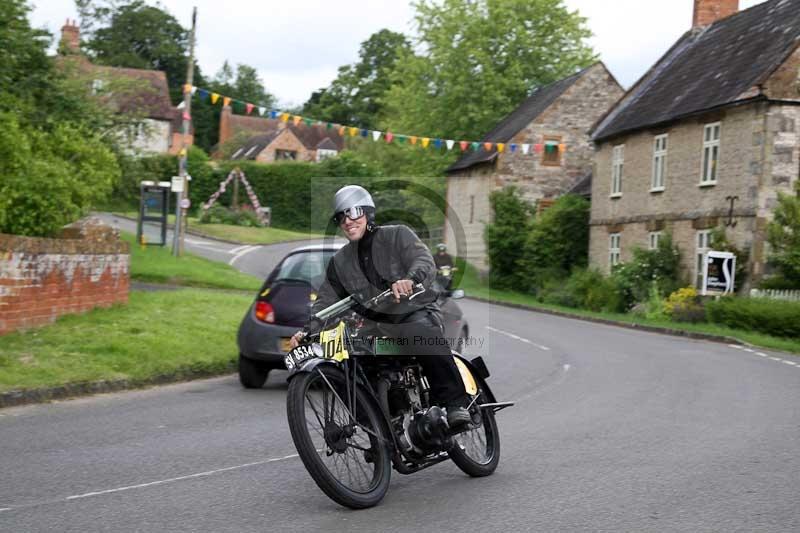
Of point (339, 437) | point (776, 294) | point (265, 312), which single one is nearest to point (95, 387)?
point (265, 312)

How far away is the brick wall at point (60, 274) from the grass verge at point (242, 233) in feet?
116

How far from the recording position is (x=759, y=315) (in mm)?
22938

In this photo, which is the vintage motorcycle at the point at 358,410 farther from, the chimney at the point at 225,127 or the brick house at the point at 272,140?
the chimney at the point at 225,127

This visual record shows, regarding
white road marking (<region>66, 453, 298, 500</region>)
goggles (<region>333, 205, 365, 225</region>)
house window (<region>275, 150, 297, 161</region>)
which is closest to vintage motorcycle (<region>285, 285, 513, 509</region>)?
goggles (<region>333, 205, 365, 225</region>)

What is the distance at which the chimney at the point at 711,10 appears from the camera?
37625mm

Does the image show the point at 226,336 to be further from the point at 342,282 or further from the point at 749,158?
the point at 749,158

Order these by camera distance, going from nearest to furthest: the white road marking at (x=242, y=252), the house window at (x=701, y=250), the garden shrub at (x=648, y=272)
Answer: the house window at (x=701, y=250) < the garden shrub at (x=648, y=272) < the white road marking at (x=242, y=252)

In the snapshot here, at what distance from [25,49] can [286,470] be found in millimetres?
15166

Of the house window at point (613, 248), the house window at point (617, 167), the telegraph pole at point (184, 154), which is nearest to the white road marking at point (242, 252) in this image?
the telegraph pole at point (184, 154)

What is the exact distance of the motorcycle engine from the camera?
6207 mm

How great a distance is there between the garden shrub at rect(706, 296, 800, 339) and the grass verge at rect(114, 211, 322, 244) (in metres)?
29.5

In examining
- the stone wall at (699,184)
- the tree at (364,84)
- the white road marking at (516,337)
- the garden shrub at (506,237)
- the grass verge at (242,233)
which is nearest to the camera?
the white road marking at (516,337)

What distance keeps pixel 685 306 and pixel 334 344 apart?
22481 millimetres

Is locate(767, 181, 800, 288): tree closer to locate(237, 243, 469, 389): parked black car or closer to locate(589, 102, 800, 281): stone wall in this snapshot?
locate(589, 102, 800, 281): stone wall
